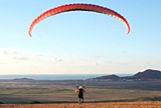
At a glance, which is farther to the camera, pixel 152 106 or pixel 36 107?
pixel 36 107

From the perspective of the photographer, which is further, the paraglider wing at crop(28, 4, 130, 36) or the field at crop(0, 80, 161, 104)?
the field at crop(0, 80, 161, 104)

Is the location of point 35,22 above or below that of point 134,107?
above

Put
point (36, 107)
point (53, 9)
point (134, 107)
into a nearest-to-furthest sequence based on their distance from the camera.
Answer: point (53, 9)
point (134, 107)
point (36, 107)

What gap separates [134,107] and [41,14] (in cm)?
1416

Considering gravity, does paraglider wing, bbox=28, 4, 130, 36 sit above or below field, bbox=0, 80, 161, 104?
above

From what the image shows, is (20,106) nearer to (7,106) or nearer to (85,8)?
(7,106)

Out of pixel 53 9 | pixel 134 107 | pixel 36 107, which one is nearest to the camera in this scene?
pixel 53 9

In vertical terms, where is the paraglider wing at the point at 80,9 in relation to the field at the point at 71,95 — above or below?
above

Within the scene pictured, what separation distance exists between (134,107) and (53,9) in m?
14.2

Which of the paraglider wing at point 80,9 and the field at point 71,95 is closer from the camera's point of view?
the paraglider wing at point 80,9

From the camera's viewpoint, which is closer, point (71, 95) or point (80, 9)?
point (80, 9)

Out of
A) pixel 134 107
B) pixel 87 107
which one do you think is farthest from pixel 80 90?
pixel 134 107

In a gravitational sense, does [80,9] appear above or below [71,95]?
above

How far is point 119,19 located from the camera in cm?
2089
